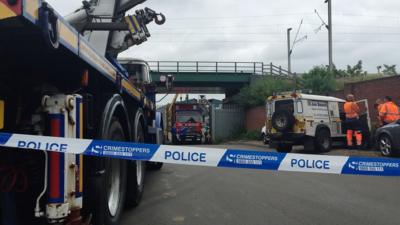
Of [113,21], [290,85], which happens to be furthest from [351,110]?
[290,85]

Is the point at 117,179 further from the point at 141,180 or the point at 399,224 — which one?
the point at 399,224

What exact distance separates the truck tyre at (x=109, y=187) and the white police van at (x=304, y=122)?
11247 millimetres

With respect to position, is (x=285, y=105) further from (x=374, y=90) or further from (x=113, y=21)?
(x=113, y=21)

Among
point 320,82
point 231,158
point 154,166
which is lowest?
point 154,166

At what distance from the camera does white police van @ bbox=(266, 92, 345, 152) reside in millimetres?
16078

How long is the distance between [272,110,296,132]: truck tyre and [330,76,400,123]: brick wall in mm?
5389

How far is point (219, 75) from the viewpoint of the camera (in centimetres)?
4041

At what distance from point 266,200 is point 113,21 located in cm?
423

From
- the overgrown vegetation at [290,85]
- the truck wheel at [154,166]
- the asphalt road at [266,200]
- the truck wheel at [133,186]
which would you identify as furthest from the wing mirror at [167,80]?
the overgrown vegetation at [290,85]

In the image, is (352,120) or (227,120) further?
(227,120)

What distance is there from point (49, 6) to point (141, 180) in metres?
4.53

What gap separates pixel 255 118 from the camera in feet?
111

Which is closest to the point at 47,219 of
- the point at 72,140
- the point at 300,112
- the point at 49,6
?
the point at 72,140

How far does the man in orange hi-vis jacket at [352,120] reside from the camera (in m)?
15.9
